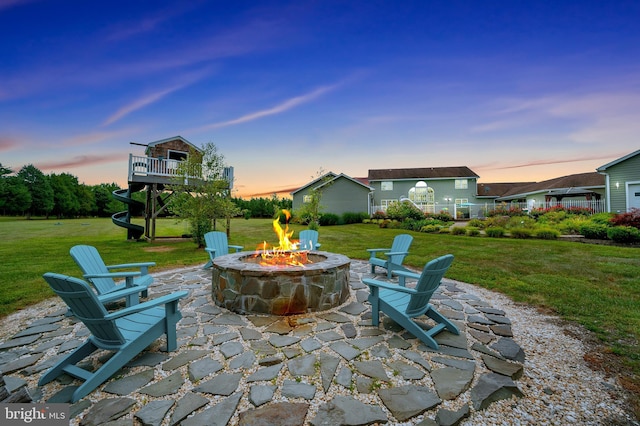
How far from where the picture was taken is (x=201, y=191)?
1244 cm

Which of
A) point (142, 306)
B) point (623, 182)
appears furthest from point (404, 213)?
point (142, 306)

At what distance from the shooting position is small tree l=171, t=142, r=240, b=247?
12.1m

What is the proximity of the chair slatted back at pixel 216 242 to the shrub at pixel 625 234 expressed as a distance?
15.1 m

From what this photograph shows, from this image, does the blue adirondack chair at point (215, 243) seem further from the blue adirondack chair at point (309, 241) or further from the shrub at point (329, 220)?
the shrub at point (329, 220)

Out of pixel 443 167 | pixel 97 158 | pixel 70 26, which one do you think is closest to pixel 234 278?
pixel 70 26

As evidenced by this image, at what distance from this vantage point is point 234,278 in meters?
4.60

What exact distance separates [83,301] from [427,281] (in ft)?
11.9

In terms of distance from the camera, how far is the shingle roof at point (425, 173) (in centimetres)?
2944

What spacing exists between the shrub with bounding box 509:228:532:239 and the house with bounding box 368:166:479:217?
570 inches

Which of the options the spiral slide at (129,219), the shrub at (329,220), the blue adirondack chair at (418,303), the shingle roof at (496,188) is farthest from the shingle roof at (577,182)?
the spiral slide at (129,219)

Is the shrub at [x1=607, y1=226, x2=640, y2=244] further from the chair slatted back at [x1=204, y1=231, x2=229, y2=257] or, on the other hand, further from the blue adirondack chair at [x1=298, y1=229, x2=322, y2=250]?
the chair slatted back at [x1=204, y1=231, x2=229, y2=257]

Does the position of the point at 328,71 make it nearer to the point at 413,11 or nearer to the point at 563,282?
the point at 413,11

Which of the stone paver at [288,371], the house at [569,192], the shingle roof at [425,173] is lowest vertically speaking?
the stone paver at [288,371]

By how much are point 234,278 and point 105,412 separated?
2.45 m
